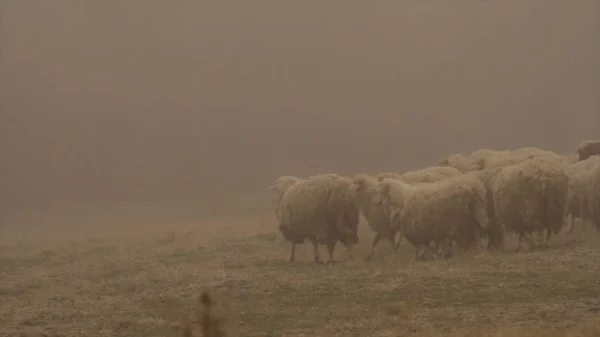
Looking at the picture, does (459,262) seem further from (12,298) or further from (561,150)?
(561,150)

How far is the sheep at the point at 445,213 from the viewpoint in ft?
40.8

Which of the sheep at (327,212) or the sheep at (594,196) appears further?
the sheep at (327,212)

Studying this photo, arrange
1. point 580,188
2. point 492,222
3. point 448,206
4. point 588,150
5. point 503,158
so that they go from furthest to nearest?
point 588,150
point 503,158
point 580,188
point 492,222
point 448,206

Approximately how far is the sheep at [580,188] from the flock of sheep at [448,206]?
0.06 ft

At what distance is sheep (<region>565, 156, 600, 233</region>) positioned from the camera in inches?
545

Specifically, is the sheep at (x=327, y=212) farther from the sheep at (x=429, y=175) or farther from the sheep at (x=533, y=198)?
the sheep at (x=533, y=198)

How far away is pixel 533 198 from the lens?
41.1ft

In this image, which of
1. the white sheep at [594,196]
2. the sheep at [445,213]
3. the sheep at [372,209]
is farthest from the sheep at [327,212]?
the white sheep at [594,196]

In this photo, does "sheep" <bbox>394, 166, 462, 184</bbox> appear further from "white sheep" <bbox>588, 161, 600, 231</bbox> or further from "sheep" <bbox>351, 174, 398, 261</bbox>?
"white sheep" <bbox>588, 161, 600, 231</bbox>

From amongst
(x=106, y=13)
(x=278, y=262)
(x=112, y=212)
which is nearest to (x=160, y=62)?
(x=106, y=13)

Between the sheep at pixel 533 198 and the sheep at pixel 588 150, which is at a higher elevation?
the sheep at pixel 588 150

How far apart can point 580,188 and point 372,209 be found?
384cm

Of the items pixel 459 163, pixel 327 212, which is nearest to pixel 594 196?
pixel 327 212

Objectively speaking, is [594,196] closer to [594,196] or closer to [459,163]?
[594,196]
